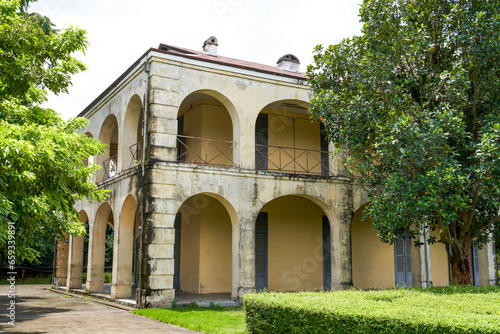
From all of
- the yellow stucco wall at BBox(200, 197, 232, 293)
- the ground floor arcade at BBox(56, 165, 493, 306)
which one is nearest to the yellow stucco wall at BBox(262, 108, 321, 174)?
the ground floor arcade at BBox(56, 165, 493, 306)

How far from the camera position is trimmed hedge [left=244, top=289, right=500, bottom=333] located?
590cm

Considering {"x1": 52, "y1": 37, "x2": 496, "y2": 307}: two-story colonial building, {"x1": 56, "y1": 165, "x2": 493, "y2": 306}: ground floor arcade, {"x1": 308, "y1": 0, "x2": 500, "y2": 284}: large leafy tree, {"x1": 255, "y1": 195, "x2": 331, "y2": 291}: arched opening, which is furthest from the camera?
{"x1": 255, "y1": 195, "x2": 331, "y2": 291}: arched opening

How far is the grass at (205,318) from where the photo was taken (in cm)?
932

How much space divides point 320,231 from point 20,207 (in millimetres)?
12103

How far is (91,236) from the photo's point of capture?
16688 millimetres

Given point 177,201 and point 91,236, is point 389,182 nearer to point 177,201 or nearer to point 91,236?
point 177,201

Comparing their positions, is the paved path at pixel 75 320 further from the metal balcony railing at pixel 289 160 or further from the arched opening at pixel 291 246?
the metal balcony railing at pixel 289 160

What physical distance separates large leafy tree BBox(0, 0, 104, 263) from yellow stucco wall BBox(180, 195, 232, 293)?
222 inches

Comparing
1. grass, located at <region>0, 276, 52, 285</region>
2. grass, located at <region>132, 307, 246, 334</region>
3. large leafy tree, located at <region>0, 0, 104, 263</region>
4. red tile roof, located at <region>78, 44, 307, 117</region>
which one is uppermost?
red tile roof, located at <region>78, 44, 307, 117</region>

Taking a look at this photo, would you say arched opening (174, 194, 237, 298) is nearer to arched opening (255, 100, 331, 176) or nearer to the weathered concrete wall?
arched opening (255, 100, 331, 176)

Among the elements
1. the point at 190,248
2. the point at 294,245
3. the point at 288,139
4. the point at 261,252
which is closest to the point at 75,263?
the point at 190,248

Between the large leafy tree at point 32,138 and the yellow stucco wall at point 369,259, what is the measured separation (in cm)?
1044

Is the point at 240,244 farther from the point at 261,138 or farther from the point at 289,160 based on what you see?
the point at 289,160

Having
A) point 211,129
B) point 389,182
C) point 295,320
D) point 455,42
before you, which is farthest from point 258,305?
point 211,129
